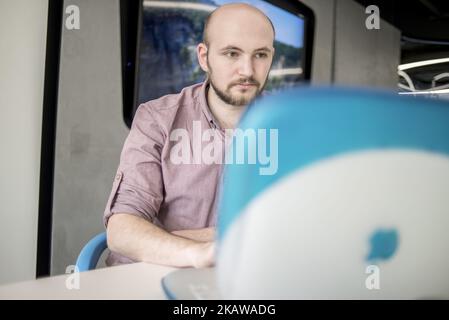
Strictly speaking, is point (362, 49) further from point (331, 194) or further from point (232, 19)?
point (331, 194)

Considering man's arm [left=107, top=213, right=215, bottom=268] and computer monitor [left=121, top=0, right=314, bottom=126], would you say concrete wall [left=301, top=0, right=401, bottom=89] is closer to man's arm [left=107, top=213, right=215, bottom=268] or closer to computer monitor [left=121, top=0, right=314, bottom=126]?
computer monitor [left=121, top=0, right=314, bottom=126]

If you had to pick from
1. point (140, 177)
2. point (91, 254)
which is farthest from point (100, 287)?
point (140, 177)

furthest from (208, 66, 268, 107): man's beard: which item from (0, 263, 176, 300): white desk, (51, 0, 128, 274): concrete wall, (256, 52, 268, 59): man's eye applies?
(0, 263, 176, 300): white desk

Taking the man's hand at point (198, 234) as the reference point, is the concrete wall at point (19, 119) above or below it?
above

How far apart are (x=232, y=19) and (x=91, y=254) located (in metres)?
1.12

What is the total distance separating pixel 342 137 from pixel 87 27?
1.62 meters

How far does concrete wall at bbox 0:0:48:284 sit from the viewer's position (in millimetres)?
1688

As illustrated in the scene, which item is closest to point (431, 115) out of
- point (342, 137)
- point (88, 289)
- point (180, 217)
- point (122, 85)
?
point (342, 137)

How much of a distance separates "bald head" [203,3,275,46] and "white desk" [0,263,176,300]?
4.02 ft

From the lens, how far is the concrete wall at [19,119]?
1688 mm

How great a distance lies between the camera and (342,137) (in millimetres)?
427

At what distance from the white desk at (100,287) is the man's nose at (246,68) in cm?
109

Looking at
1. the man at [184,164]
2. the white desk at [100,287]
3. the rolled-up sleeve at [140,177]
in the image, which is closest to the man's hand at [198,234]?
the man at [184,164]

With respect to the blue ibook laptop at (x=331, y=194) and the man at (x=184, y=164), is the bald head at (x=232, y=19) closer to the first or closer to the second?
the man at (x=184, y=164)
